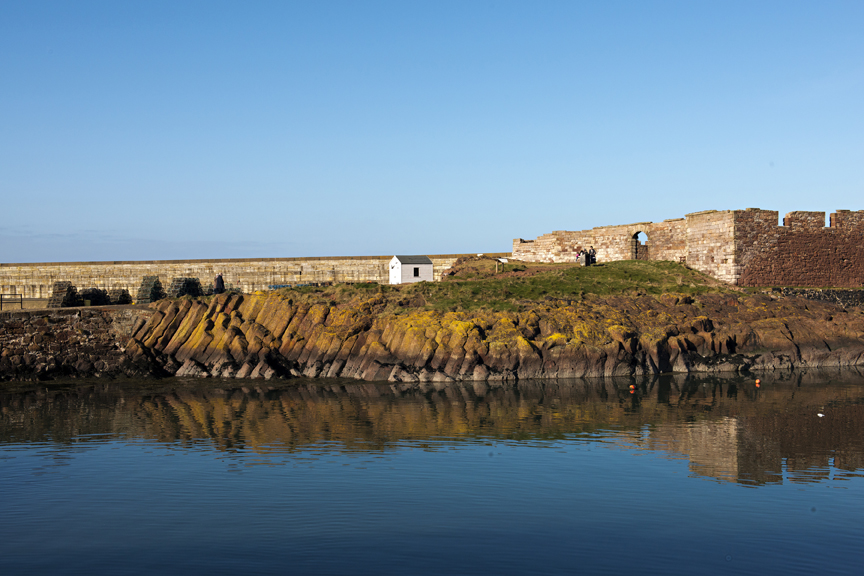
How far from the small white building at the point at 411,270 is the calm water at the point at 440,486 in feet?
87.0

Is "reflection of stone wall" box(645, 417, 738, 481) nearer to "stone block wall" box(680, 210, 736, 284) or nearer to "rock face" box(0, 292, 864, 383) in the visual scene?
"rock face" box(0, 292, 864, 383)

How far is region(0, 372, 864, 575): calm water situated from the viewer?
11.0 m

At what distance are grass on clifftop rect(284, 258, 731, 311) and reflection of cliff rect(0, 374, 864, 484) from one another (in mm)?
7435

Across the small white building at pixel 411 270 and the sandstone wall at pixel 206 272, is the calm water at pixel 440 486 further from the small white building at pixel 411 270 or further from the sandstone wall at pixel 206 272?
the sandstone wall at pixel 206 272

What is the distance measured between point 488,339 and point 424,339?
2931 millimetres

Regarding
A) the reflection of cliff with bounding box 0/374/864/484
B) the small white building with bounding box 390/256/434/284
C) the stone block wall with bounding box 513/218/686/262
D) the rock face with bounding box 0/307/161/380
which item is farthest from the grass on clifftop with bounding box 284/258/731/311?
the rock face with bounding box 0/307/161/380

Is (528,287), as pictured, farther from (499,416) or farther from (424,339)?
(499,416)

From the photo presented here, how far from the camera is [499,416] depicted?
2320 centimetres

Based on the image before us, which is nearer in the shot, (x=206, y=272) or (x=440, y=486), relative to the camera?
(x=440, y=486)

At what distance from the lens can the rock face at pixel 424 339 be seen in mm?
31766

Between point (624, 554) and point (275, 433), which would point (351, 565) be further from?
point (275, 433)

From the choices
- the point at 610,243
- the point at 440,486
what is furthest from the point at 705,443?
the point at 610,243

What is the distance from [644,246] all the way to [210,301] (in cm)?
3062

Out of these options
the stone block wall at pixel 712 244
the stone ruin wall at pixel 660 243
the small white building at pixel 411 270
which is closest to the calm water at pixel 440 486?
the stone block wall at pixel 712 244
